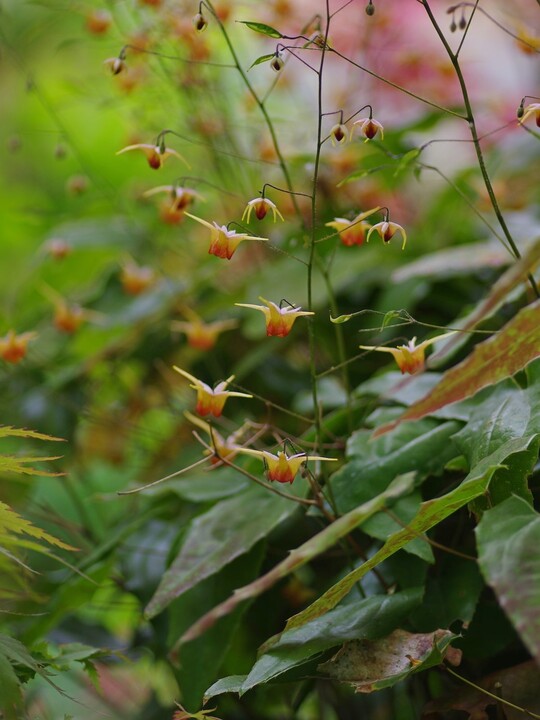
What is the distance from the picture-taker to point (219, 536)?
1.85 ft

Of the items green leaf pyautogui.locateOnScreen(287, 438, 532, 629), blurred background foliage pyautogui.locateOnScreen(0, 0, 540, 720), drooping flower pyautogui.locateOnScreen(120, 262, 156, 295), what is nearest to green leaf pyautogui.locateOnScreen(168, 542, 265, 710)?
blurred background foliage pyautogui.locateOnScreen(0, 0, 540, 720)

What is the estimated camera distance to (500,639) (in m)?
0.52

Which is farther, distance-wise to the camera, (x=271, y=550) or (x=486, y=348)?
(x=271, y=550)

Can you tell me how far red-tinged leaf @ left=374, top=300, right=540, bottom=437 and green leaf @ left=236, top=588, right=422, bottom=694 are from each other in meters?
0.12

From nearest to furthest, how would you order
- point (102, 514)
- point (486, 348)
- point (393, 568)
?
point (486, 348)
point (393, 568)
point (102, 514)

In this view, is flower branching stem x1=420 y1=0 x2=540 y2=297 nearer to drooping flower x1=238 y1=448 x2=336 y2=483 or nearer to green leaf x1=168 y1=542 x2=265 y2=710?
drooping flower x1=238 y1=448 x2=336 y2=483

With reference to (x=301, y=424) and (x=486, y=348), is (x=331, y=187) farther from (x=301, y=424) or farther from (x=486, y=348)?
(x=486, y=348)

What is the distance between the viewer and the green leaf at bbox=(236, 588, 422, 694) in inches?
17.9

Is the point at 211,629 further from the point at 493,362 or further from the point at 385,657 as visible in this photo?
the point at 493,362

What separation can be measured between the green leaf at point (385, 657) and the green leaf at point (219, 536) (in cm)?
10

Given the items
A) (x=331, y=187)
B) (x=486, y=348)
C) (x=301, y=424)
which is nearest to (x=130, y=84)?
(x=331, y=187)

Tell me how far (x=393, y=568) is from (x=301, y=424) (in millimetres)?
341

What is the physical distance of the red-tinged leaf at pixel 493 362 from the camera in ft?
1.40

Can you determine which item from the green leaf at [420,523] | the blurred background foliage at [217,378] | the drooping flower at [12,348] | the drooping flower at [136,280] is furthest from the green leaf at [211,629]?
the drooping flower at [136,280]
